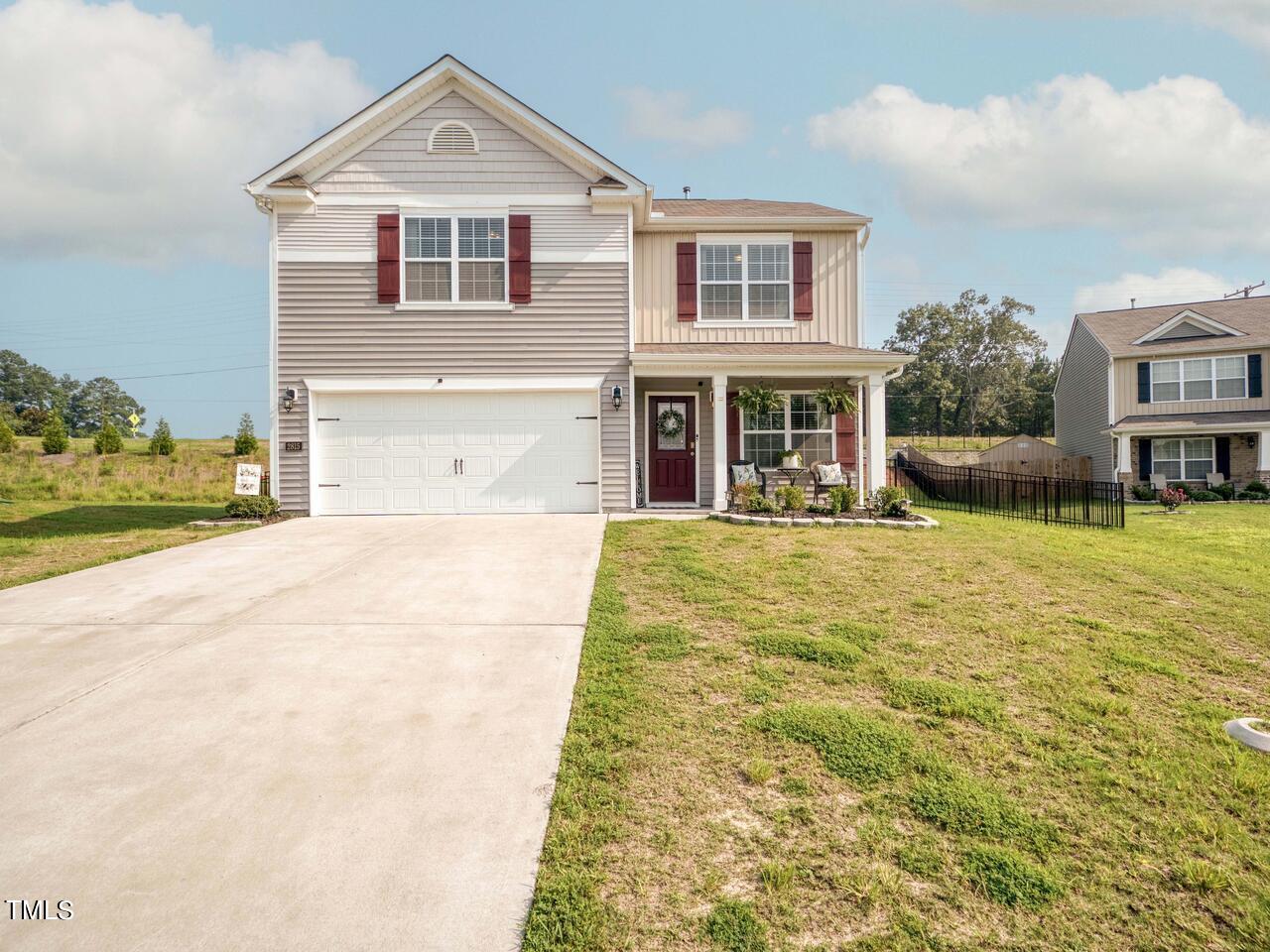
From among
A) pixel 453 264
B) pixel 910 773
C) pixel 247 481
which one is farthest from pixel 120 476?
pixel 910 773

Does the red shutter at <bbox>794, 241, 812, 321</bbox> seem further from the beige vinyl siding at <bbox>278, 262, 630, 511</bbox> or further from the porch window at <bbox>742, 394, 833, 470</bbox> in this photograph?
the beige vinyl siding at <bbox>278, 262, 630, 511</bbox>

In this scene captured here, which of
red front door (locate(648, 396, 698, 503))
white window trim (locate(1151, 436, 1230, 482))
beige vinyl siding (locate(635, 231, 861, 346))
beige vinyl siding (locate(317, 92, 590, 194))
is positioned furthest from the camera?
white window trim (locate(1151, 436, 1230, 482))

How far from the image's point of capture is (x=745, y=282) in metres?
13.6

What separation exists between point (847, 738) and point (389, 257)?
11384 millimetres

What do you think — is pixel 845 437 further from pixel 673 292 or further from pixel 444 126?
pixel 444 126

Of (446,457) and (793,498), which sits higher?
(446,457)

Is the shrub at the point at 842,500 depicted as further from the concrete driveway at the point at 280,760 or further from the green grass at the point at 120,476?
the green grass at the point at 120,476

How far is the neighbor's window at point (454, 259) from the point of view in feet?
40.0

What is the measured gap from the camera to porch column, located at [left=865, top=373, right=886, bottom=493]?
12352 mm

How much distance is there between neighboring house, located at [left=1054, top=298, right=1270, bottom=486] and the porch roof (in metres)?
0.02

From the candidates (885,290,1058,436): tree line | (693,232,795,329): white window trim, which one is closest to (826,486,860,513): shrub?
(693,232,795,329): white window trim

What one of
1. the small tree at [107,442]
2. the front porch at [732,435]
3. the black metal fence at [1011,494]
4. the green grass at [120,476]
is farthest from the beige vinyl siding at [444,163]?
the small tree at [107,442]

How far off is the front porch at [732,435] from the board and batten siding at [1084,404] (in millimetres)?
14972

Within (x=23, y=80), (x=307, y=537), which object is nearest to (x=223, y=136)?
(x=23, y=80)
